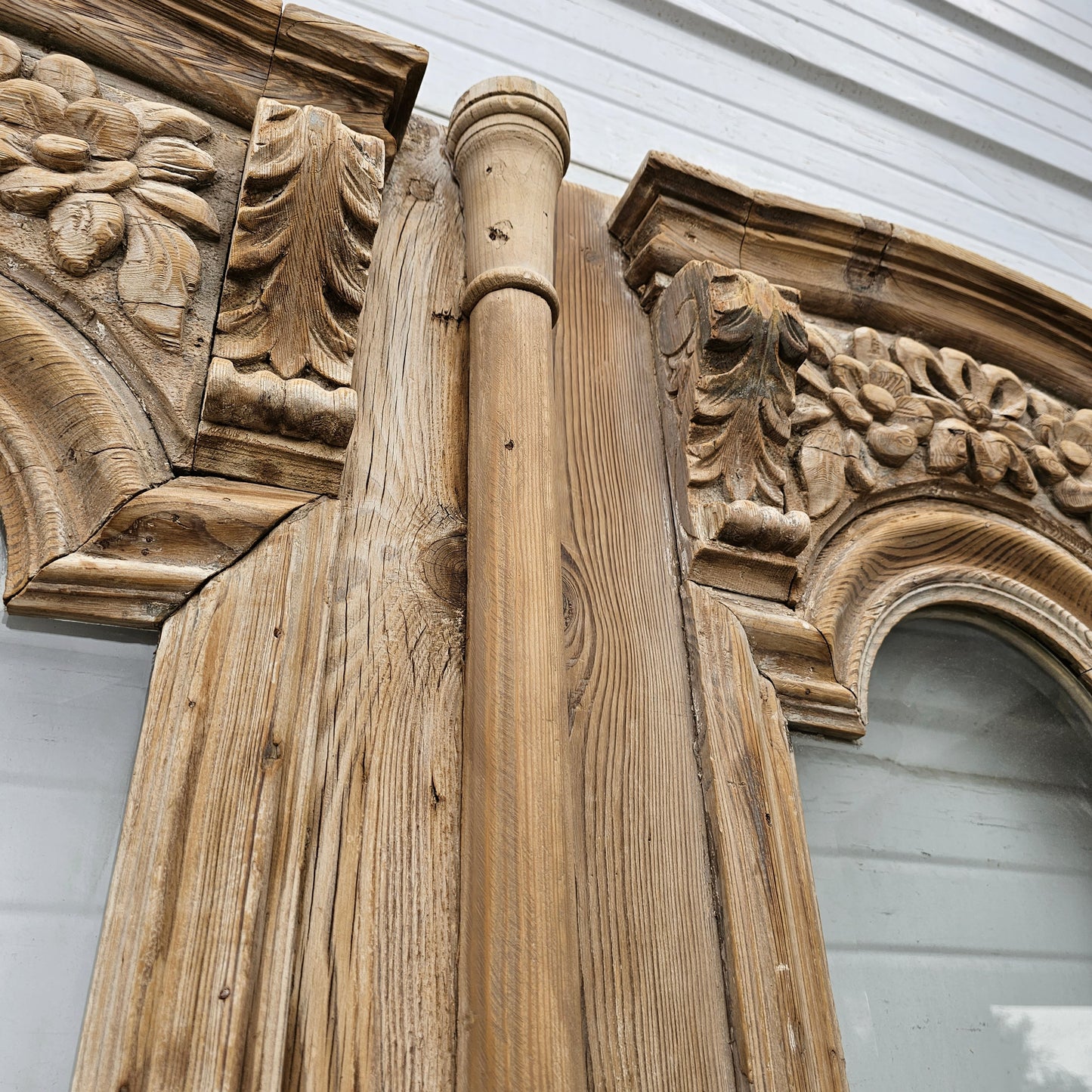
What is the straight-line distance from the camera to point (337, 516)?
3.00 ft

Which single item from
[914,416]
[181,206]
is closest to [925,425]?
[914,416]

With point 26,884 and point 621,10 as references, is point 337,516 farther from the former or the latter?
point 621,10

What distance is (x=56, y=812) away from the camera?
0.77 m

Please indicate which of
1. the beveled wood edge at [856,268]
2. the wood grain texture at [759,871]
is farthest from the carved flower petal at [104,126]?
the wood grain texture at [759,871]

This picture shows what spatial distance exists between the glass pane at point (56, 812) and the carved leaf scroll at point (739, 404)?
0.66 metres

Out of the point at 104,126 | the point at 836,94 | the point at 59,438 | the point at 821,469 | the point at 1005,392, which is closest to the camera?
the point at 59,438

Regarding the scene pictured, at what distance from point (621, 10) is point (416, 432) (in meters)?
1.20

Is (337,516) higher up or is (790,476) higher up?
(790,476)

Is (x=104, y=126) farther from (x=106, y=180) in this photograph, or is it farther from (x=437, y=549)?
(x=437, y=549)

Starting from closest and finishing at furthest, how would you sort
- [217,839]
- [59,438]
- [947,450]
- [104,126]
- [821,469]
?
[217,839] < [59,438] < [104,126] < [821,469] < [947,450]

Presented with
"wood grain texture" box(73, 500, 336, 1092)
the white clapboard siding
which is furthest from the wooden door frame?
the white clapboard siding

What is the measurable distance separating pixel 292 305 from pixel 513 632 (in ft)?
1.38

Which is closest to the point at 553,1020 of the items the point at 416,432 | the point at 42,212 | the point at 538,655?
the point at 538,655

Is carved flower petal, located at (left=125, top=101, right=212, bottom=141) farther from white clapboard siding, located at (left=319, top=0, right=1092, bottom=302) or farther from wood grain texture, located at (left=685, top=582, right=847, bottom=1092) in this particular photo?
wood grain texture, located at (left=685, top=582, right=847, bottom=1092)
